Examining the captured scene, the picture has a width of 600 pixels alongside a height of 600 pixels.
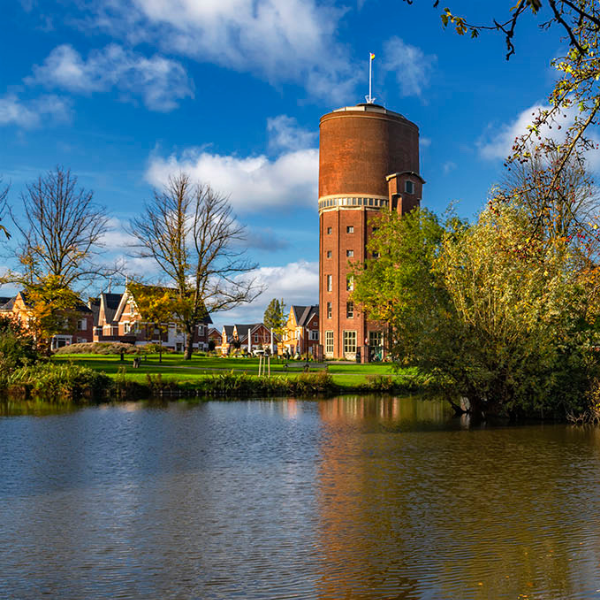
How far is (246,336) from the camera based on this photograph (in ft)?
443

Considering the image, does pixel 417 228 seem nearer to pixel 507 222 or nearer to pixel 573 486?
pixel 507 222

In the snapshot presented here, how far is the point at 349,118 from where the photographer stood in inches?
2773

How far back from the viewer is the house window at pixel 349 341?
229 ft

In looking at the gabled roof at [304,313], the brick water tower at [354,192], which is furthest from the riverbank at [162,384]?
the gabled roof at [304,313]

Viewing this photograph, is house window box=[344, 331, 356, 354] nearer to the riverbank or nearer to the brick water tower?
the brick water tower

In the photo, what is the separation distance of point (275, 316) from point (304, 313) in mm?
19653

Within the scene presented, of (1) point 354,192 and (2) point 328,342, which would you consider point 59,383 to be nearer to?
(2) point 328,342

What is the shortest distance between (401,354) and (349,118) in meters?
49.7

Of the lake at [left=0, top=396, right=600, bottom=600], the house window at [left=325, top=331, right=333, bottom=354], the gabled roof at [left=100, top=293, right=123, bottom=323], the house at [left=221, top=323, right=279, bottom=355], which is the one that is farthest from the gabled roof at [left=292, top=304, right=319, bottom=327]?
the lake at [left=0, top=396, right=600, bottom=600]

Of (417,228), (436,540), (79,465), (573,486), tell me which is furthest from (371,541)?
(417,228)

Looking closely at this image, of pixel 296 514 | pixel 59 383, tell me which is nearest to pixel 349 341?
pixel 59 383

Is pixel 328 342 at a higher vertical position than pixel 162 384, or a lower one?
higher

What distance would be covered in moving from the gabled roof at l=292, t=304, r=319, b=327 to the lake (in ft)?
300

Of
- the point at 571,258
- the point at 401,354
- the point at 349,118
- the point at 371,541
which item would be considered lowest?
the point at 371,541
